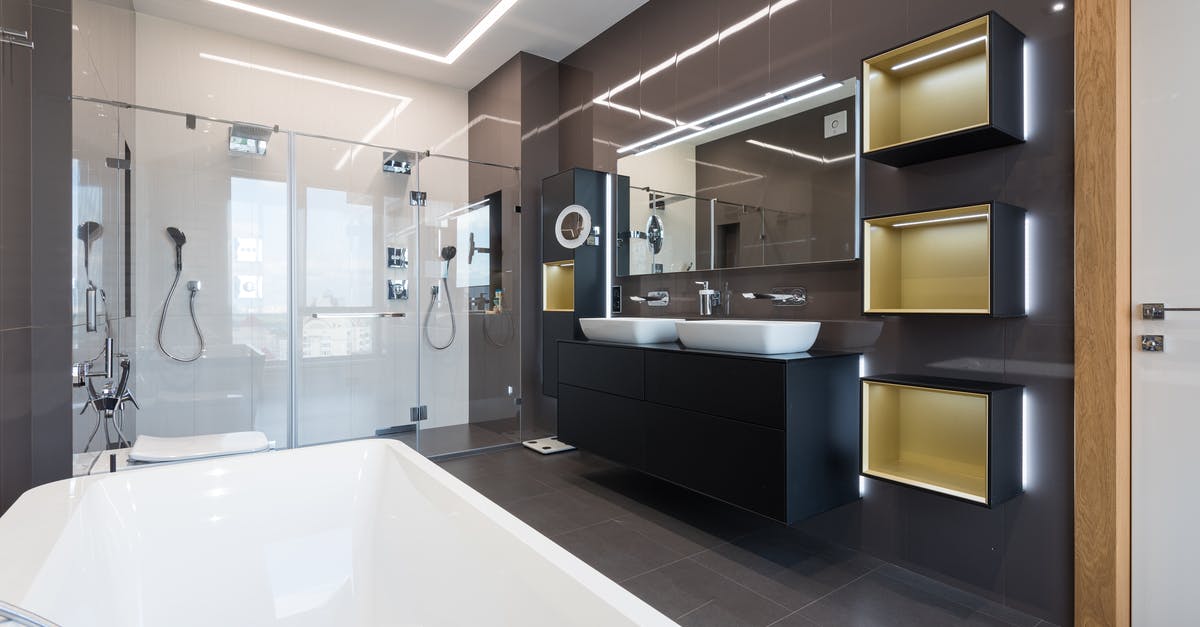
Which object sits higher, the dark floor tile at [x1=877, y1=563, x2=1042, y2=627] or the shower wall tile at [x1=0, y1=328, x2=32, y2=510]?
the shower wall tile at [x1=0, y1=328, x2=32, y2=510]

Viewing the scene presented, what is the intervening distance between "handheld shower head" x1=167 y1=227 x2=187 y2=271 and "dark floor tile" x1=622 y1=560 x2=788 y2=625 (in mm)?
3029

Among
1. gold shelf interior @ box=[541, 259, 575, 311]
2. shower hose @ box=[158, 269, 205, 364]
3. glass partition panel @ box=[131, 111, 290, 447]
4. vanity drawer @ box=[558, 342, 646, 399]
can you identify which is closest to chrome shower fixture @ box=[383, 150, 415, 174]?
glass partition panel @ box=[131, 111, 290, 447]

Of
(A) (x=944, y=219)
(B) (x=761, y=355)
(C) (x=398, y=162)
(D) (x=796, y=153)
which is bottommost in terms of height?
(B) (x=761, y=355)

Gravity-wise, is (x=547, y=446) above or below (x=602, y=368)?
below

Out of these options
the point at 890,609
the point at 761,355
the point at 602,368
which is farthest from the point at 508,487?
the point at 890,609

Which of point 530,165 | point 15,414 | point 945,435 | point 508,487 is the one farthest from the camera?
point 530,165

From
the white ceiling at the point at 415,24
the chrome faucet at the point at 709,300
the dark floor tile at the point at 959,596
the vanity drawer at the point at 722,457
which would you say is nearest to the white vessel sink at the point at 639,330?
the chrome faucet at the point at 709,300

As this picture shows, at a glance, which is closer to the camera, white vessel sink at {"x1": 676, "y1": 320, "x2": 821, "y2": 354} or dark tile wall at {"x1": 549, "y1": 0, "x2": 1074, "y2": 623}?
dark tile wall at {"x1": 549, "y1": 0, "x2": 1074, "y2": 623}

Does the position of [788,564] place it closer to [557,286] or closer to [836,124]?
[836,124]

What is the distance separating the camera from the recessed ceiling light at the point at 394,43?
Answer: 12.1ft

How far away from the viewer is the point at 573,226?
4016mm

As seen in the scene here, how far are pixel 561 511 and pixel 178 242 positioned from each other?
2.66 meters
